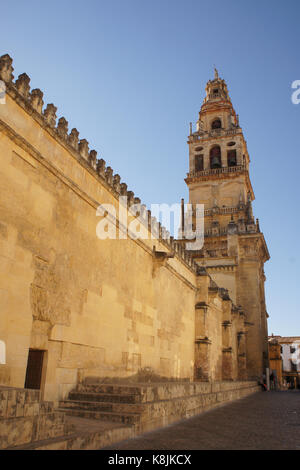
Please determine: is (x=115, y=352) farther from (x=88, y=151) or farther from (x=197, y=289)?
(x=197, y=289)

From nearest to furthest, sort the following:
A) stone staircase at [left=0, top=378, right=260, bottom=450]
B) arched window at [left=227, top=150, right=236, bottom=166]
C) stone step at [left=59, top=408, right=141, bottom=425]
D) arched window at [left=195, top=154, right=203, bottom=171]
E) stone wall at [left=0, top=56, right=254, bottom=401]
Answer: stone staircase at [left=0, top=378, right=260, bottom=450], stone step at [left=59, top=408, right=141, bottom=425], stone wall at [left=0, top=56, right=254, bottom=401], arched window at [left=227, top=150, right=236, bottom=166], arched window at [left=195, top=154, right=203, bottom=171]

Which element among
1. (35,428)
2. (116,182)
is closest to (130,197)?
(116,182)

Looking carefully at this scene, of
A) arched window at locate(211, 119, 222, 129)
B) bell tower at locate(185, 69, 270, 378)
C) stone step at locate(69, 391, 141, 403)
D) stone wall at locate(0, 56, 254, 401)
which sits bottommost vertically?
stone step at locate(69, 391, 141, 403)

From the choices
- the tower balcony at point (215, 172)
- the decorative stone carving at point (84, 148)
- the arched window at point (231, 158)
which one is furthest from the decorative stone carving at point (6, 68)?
the arched window at point (231, 158)

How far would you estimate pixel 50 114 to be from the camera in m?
7.68

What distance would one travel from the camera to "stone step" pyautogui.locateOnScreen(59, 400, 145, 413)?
610 centimetres

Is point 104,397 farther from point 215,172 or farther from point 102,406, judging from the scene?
point 215,172

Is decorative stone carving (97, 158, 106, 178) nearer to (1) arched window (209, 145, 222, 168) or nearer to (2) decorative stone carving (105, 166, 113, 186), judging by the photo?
(2) decorative stone carving (105, 166, 113, 186)

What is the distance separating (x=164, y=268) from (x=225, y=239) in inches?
703

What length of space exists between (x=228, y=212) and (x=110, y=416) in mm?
29685

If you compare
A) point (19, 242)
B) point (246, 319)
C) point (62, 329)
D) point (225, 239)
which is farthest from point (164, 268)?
point (225, 239)

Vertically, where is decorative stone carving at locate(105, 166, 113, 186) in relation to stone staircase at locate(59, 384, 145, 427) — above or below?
above

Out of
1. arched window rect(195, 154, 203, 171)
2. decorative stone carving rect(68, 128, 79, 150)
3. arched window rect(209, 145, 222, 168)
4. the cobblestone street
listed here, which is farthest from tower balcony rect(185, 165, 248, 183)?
the cobblestone street

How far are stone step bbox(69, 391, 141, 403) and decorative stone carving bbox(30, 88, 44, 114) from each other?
5.36m
